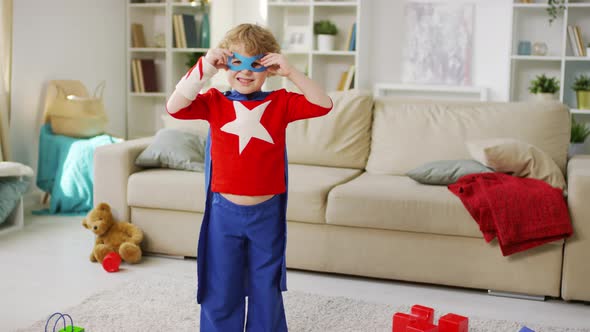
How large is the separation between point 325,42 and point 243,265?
11.5 feet

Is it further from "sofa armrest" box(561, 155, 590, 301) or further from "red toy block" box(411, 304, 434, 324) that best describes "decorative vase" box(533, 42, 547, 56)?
"red toy block" box(411, 304, 434, 324)

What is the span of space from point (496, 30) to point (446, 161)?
2450 millimetres

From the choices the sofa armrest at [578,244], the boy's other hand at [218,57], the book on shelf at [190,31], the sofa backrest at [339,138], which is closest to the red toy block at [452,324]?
the sofa armrest at [578,244]

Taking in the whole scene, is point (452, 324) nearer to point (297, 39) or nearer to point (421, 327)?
point (421, 327)

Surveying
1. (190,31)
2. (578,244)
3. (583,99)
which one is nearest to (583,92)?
(583,99)

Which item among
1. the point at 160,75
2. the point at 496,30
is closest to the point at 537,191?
the point at 496,30

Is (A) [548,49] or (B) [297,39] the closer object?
(A) [548,49]

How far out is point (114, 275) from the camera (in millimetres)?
3164

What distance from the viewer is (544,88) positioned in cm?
509

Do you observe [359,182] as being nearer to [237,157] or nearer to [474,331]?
[474,331]

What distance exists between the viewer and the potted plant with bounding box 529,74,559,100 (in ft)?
16.6

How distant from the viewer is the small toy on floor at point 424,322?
7.52ft

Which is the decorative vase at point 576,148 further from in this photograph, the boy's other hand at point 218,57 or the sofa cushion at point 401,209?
the boy's other hand at point 218,57

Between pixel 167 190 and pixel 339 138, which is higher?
pixel 339 138
